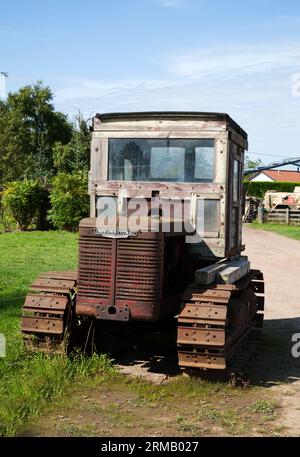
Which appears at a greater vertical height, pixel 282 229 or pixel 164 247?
pixel 164 247

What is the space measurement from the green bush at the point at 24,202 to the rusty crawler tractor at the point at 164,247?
58.7 ft

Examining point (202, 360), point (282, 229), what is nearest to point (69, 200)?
point (282, 229)

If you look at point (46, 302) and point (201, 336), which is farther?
point (46, 302)


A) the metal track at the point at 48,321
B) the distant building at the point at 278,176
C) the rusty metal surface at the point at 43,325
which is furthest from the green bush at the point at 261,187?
the rusty metal surface at the point at 43,325

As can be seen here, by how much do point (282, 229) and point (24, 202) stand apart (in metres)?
13.2

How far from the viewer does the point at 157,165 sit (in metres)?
7.05

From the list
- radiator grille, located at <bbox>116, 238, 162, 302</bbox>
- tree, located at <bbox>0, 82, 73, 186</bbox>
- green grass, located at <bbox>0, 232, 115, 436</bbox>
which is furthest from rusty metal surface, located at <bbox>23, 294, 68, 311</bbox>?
tree, located at <bbox>0, 82, 73, 186</bbox>

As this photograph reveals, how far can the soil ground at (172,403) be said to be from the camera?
15.9 ft

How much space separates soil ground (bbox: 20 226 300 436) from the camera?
15.9ft

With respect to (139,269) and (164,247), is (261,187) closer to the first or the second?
(164,247)

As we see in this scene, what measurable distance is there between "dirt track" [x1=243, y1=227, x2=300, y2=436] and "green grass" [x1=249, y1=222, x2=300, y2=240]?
24.8 ft

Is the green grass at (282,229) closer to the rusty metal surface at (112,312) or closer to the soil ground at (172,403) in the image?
the soil ground at (172,403)

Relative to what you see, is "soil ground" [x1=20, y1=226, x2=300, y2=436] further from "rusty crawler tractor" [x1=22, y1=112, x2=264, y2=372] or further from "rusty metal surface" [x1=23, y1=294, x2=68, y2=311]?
"rusty metal surface" [x1=23, y1=294, x2=68, y2=311]

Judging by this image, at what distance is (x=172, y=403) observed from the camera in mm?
5504
